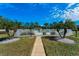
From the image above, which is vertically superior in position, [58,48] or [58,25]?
[58,25]

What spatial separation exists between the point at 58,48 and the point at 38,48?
0.80 ft

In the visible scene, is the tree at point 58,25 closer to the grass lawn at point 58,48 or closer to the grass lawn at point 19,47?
the grass lawn at point 58,48

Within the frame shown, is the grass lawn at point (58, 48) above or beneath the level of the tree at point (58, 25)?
beneath

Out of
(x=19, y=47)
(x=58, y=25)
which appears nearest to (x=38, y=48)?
(x=19, y=47)

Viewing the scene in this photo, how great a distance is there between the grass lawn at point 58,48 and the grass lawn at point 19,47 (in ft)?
0.60

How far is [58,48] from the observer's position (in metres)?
4.05

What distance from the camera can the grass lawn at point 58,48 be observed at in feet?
13.2

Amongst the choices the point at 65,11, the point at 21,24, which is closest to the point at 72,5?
the point at 65,11

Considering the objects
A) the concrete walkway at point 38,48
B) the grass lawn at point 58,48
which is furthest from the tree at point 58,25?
the concrete walkway at point 38,48

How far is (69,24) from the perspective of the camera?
404 centimetres

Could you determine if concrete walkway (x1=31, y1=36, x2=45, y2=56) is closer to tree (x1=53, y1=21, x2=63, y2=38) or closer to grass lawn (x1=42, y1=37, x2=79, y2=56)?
grass lawn (x1=42, y1=37, x2=79, y2=56)

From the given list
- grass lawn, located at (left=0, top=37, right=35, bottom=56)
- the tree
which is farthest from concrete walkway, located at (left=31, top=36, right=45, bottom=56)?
the tree

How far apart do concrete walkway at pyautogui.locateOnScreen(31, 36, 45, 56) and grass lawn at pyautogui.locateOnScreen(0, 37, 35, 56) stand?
0.05 m

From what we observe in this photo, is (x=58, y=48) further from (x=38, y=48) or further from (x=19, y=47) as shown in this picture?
(x=19, y=47)
